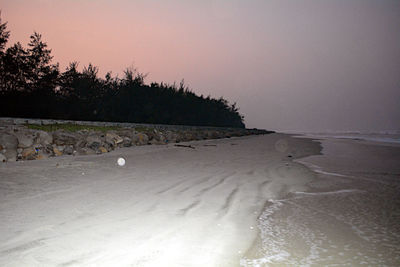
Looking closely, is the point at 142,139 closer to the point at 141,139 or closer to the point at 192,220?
the point at 141,139

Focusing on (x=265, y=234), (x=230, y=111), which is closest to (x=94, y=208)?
(x=265, y=234)

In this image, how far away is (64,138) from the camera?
8227 millimetres

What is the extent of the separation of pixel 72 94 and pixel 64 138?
907 inches

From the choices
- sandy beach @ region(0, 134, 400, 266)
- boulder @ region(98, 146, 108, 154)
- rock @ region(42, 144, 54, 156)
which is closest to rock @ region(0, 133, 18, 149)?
rock @ region(42, 144, 54, 156)

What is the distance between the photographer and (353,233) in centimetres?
269

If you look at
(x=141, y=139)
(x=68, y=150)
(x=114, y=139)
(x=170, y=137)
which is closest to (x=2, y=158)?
(x=68, y=150)

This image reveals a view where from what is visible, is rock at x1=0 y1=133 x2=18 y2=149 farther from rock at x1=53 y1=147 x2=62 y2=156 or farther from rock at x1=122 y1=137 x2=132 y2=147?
rock at x1=122 y1=137 x2=132 y2=147

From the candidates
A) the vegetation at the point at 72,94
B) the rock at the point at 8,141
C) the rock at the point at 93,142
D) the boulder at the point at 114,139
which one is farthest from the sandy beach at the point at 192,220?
the vegetation at the point at 72,94

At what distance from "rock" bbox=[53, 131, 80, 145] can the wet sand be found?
269 inches

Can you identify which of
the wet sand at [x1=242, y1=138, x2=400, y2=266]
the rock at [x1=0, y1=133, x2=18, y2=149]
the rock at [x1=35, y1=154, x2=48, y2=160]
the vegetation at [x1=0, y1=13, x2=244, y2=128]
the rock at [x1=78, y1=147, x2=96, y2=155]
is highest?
the vegetation at [x1=0, y1=13, x2=244, y2=128]

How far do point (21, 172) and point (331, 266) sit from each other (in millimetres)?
5508

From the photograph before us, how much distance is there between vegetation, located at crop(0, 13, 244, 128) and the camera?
2181 centimetres

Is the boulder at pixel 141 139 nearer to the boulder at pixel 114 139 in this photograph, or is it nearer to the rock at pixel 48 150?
the boulder at pixel 114 139

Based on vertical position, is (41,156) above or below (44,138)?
below
